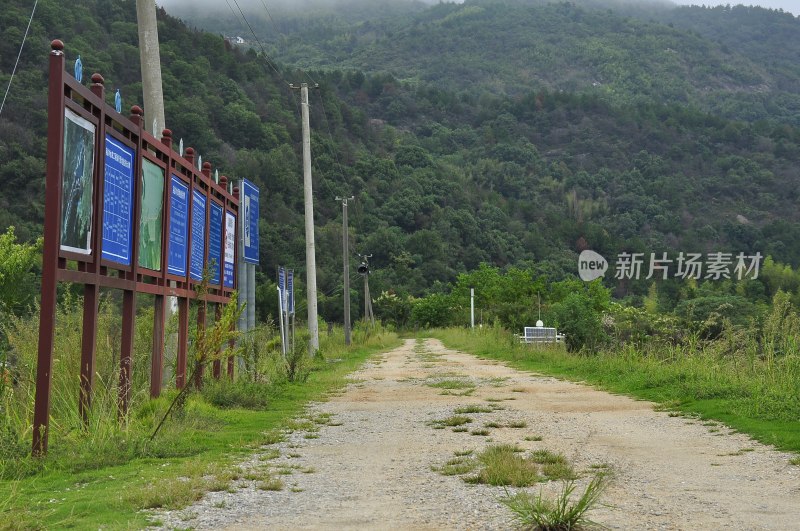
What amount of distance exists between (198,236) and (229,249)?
2590mm

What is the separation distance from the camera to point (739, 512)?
5793 millimetres

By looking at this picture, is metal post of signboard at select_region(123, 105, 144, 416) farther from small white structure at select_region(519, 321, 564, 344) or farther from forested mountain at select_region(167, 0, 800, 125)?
forested mountain at select_region(167, 0, 800, 125)

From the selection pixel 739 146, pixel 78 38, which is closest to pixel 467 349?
pixel 78 38

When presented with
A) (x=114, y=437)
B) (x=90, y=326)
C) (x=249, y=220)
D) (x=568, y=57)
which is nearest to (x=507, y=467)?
(x=114, y=437)

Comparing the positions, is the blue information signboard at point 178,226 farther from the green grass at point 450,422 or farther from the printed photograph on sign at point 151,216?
the green grass at point 450,422

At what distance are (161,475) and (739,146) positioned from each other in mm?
112119

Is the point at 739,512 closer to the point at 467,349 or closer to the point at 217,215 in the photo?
the point at 217,215

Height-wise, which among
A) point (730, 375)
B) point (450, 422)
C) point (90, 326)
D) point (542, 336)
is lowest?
point (450, 422)

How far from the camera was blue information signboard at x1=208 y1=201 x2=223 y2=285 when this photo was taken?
14.7 metres

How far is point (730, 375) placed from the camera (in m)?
13.4

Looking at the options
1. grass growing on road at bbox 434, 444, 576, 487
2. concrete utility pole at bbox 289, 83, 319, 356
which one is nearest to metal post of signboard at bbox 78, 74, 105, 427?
grass growing on road at bbox 434, 444, 576, 487

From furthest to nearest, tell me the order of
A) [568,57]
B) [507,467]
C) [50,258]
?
[568,57]
[50,258]
[507,467]

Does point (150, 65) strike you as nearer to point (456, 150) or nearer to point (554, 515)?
point (554, 515)

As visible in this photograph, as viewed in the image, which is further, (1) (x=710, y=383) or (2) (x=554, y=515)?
(1) (x=710, y=383)
